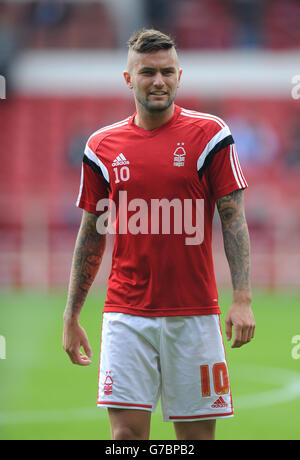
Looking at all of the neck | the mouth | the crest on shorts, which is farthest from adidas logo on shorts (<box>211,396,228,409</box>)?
the mouth

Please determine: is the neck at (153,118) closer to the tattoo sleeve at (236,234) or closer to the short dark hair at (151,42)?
the short dark hair at (151,42)

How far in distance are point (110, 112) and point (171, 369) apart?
19805 mm

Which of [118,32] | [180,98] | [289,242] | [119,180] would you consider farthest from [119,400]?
[118,32]

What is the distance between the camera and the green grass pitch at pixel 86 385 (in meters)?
7.13

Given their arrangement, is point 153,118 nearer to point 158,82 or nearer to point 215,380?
point 158,82

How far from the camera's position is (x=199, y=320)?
449 centimetres

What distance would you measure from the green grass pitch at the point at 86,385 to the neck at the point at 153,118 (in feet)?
9.81

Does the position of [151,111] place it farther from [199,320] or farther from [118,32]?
[118,32]

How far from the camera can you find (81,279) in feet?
15.8

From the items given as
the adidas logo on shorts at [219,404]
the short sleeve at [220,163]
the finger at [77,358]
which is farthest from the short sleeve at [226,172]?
the finger at [77,358]

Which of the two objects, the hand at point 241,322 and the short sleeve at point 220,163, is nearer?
the hand at point 241,322

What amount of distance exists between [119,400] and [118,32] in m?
22.1

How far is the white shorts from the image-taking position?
4.45 meters

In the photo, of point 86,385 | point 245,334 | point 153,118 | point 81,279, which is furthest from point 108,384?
point 86,385
